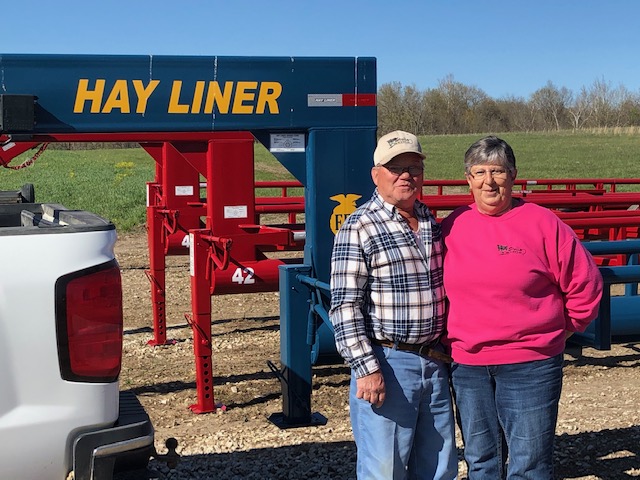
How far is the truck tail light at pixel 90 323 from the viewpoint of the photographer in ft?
7.73

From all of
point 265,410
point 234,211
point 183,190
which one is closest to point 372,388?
point 265,410

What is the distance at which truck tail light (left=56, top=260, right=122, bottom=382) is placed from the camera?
92.8 inches

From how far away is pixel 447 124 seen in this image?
85250mm

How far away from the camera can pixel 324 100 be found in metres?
5.35

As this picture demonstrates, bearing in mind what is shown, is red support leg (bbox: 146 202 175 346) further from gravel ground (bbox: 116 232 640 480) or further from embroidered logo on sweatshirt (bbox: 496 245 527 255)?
embroidered logo on sweatshirt (bbox: 496 245 527 255)

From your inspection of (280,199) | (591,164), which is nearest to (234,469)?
(280,199)

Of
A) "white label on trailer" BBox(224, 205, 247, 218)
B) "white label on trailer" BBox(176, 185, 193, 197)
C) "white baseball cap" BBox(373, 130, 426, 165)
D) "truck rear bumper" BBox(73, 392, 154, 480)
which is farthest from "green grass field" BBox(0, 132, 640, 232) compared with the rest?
"truck rear bumper" BBox(73, 392, 154, 480)

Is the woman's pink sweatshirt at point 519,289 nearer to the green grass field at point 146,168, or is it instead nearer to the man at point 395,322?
the man at point 395,322

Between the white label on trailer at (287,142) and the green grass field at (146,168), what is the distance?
12.1 metres

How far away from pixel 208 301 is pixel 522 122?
3388 inches

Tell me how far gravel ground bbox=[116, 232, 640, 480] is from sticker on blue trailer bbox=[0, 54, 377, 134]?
6.31 feet

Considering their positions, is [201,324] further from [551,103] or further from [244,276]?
[551,103]

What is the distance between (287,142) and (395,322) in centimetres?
254

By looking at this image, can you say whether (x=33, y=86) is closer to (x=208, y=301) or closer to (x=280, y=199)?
(x=208, y=301)
